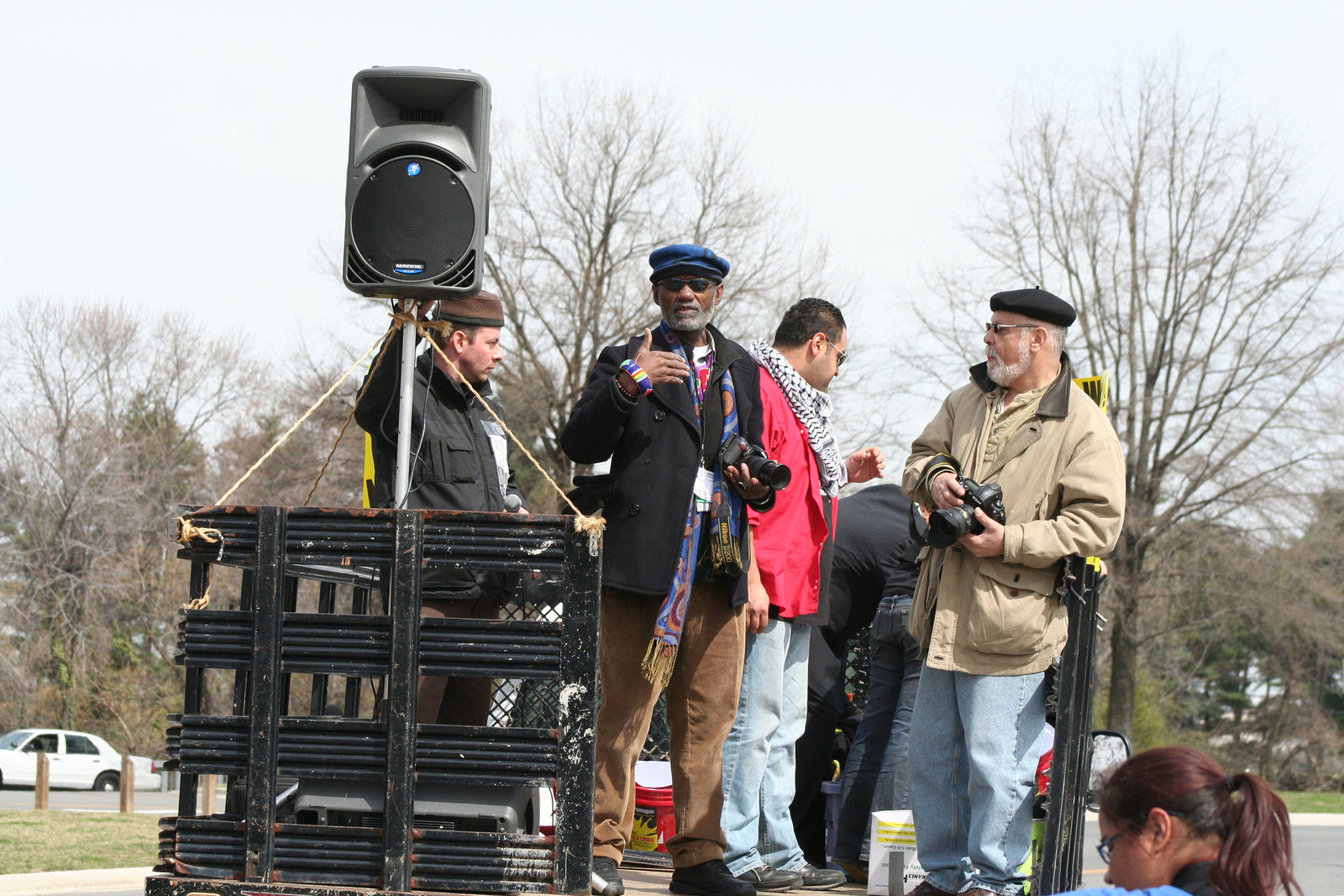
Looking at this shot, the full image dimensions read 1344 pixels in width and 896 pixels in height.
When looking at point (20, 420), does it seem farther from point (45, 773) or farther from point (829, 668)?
point (829, 668)

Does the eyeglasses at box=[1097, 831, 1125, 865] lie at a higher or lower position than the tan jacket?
lower

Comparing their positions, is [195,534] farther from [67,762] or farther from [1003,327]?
[67,762]

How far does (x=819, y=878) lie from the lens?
477 cm

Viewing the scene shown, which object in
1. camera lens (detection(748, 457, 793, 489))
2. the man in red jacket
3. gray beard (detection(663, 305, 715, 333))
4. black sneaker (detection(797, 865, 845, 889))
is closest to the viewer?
camera lens (detection(748, 457, 793, 489))

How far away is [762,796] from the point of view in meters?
4.90

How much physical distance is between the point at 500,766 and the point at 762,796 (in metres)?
1.83

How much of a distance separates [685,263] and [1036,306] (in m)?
1.06

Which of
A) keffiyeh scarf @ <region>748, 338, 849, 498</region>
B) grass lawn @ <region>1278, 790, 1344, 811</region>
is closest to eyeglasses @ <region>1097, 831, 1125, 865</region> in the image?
keffiyeh scarf @ <region>748, 338, 849, 498</region>

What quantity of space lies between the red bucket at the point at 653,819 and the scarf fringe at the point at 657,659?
1.34 metres

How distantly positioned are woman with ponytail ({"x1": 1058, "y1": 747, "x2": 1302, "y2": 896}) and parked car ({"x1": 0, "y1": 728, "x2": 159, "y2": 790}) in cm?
2834

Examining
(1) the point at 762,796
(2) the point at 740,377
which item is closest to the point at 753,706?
(1) the point at 762,796

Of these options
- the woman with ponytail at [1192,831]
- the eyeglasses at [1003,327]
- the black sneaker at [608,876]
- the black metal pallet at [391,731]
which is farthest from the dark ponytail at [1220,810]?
the eyeglasses at [1003,327]

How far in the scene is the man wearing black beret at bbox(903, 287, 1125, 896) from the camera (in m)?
3.99

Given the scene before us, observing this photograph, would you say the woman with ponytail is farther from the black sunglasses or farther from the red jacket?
the black sunglasses
